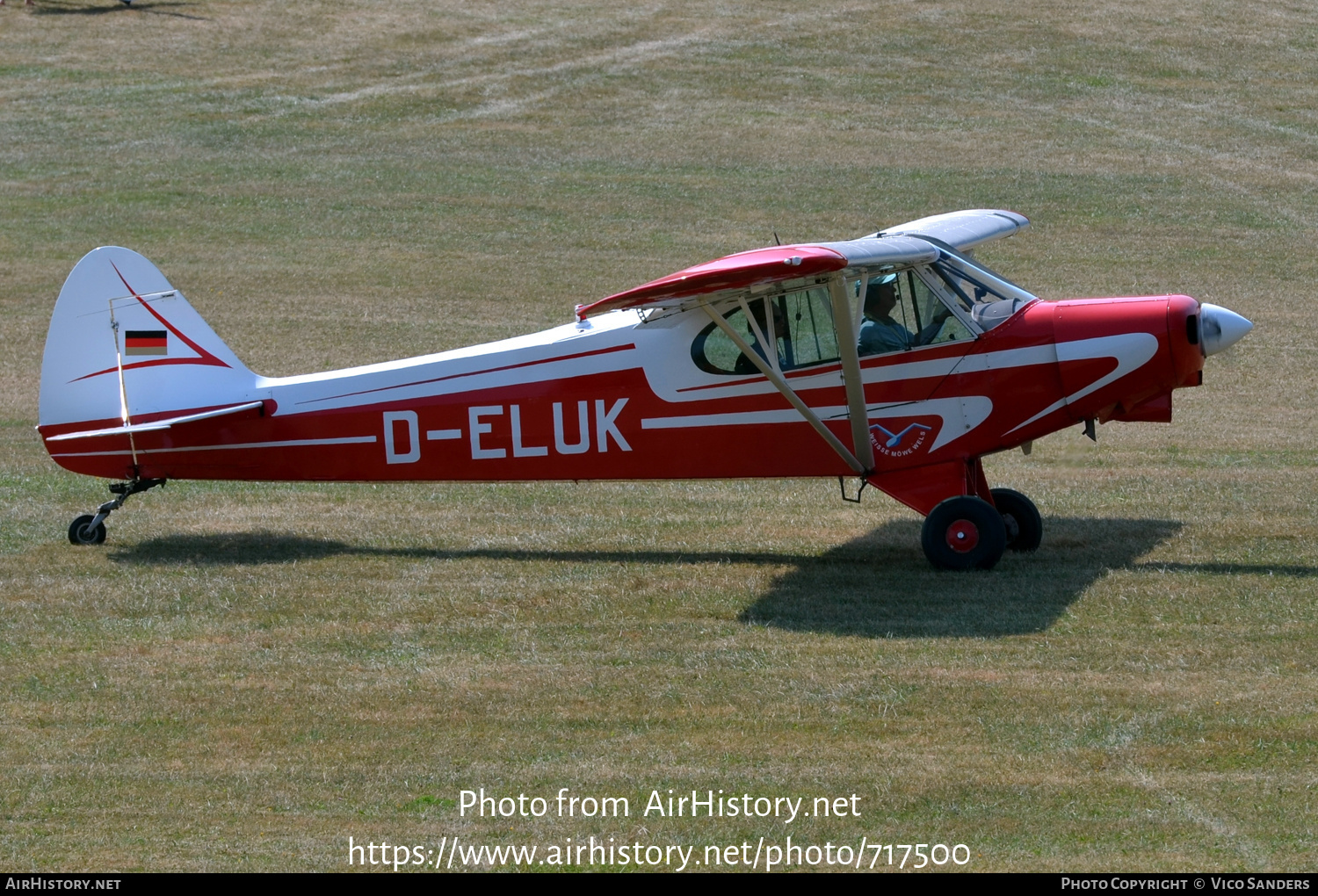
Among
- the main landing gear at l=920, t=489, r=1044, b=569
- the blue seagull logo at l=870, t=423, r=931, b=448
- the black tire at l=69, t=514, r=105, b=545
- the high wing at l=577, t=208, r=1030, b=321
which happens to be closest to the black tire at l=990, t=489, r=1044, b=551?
the main landing gear at l=920, t=489, r=1044, b=569

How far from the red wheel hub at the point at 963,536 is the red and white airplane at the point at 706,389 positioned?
0.01m

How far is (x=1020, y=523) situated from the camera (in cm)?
1088

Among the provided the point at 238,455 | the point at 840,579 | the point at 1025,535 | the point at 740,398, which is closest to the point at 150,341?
the point at 238,455

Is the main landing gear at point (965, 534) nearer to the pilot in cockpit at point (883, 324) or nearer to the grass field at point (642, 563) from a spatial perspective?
the grass field at point (642, 563)

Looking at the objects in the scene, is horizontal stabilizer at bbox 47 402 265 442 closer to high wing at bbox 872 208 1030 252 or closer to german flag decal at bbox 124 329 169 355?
german flag decal at bbox 124 329 169 355

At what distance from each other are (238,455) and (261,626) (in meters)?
2.35

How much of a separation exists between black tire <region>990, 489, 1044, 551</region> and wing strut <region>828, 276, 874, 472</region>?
4.08 feet

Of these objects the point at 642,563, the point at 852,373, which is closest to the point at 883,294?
the point at 852,373

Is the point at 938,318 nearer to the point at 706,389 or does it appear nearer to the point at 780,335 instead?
the point at 780,335

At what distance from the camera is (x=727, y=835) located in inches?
245

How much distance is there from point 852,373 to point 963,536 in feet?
4.58

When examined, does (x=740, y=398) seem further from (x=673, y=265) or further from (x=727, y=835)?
(x=673, y=265)

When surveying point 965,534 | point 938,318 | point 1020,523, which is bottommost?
point 1020,523

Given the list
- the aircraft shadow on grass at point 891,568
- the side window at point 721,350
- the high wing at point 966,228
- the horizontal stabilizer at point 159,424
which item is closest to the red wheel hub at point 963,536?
the aircraft shadow on grass at point 891,568
